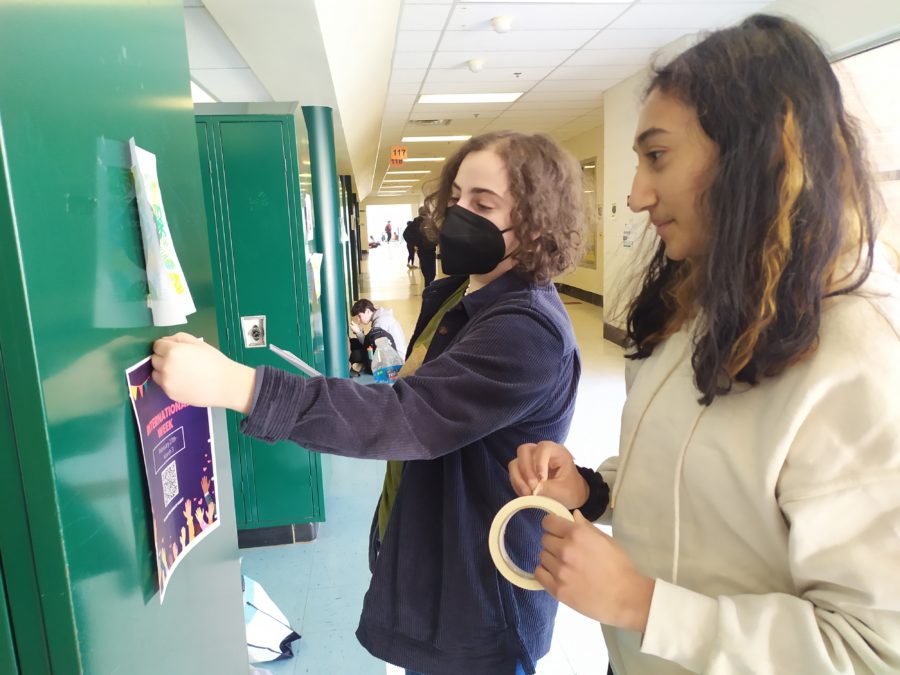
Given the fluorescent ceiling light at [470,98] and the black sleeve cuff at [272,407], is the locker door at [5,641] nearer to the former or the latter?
the black sleeve cuff at [272,407]

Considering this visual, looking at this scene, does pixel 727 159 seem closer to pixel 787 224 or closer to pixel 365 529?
pixel 787 224

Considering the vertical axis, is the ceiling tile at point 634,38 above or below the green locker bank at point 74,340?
above

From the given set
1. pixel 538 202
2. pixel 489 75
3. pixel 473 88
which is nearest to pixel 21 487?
pixel 538 202

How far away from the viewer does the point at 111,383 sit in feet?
2.27

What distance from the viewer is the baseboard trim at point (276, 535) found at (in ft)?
9.71

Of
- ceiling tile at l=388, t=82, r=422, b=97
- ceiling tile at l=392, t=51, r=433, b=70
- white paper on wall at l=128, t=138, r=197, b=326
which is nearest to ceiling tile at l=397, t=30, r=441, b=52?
ceiling tile at l=392, t=51, r=433, b=70

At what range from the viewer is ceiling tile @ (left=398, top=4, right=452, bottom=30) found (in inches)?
158

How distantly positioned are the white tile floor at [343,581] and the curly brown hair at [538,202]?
167cm

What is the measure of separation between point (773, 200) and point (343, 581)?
2.50 metres

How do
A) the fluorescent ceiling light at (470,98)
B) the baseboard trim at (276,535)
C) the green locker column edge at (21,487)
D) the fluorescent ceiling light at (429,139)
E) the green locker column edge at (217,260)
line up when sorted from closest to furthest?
1. the green locker column edge at (21,487)
2. the green locker column edge at (217,260)
3. the baseboard trim at (276,535)
4. the fluorescent ceiling light at (470,98)
5. the fluorescent ceiling light at (429,139)

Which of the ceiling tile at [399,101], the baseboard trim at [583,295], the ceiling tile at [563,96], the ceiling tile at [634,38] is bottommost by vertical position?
the baseboard trim at [583,295]

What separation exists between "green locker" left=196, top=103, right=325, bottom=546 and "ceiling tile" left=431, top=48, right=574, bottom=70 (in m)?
2.81

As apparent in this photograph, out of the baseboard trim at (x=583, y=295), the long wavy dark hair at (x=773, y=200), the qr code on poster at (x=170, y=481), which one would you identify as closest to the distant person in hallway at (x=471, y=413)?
the qr code on poster at (x=170, y=481)

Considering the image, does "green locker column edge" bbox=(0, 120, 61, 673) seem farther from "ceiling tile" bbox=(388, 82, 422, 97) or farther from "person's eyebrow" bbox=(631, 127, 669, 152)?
"ceiling tile" bbox=(388, 82, 422, 97)
